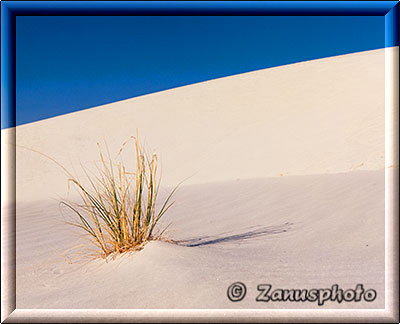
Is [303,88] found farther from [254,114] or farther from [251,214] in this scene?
[251,214]

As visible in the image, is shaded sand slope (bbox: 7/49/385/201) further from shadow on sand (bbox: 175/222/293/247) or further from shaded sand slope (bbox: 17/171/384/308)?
shadow on sand (bbox: 175/222/293/247)

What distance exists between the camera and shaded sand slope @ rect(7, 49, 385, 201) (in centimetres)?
952

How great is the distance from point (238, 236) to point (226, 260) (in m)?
0.88

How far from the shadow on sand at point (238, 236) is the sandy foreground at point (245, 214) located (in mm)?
18

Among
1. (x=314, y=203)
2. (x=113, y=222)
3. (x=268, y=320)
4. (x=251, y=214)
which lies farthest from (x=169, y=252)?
(x=314, y=203)
